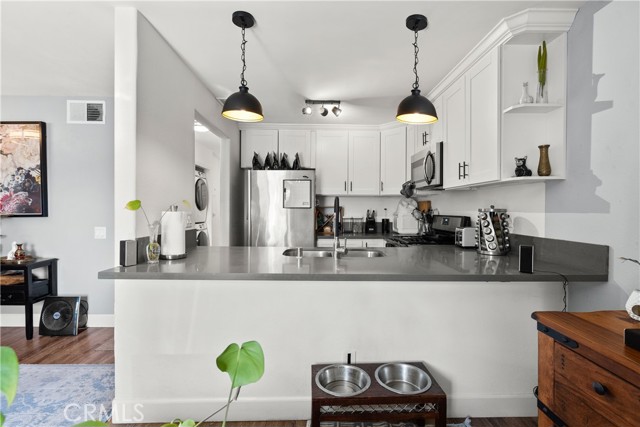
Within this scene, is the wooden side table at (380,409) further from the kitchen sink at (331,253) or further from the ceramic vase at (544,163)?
the ceramic vase at (544,163)

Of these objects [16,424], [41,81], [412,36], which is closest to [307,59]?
[412,36]

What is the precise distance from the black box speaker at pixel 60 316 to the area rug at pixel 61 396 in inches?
26.0

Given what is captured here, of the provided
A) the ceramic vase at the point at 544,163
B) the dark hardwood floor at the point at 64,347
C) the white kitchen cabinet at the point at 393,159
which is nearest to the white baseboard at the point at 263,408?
the dark hardwood floor at the point at 64,347

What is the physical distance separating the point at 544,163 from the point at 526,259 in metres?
0.66

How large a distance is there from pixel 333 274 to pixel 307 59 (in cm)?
173

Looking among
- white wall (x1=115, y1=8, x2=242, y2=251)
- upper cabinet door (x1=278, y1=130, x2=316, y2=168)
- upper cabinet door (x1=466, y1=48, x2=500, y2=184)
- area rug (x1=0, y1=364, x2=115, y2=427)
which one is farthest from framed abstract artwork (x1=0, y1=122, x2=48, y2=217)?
upper cabinet door (x1=466, y1=48, x2=500, y2=184)

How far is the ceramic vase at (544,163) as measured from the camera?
6.28 feet

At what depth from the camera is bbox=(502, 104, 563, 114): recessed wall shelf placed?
1.89 meters

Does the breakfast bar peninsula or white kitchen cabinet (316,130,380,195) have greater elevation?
white kitchen cabinet (316,130,380,195)

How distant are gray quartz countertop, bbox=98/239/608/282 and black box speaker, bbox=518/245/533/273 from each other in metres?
0.04

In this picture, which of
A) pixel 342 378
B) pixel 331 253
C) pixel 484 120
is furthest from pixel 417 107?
pixel 342 378

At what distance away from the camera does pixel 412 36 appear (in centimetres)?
211

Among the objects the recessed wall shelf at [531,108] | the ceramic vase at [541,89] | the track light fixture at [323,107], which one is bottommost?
the recessed wall shelf at [531,108]

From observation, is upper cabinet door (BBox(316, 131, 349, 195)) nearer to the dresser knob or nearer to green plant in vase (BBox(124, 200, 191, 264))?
green plant in vase (BBox(124, 200, 191, 264))
